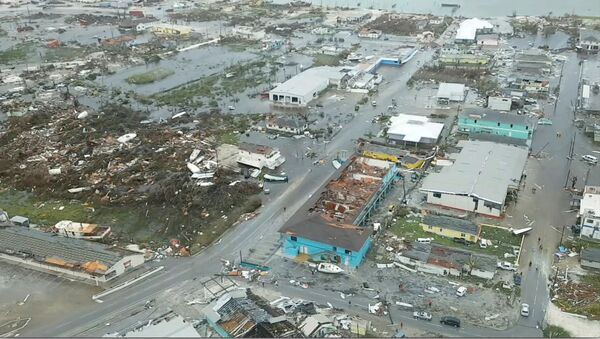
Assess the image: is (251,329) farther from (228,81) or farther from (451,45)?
(451,45)

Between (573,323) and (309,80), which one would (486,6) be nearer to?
(309,80)

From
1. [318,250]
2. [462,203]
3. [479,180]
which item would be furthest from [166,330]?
[479,180]

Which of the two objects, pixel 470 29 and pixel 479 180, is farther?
pixel 470 29

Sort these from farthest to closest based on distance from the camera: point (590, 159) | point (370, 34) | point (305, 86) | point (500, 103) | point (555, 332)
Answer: point (370, 34) < point (305, 86) < point (500, 103) < point (590, 159) < point (555, 332)

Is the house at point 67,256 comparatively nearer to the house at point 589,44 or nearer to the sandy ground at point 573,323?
the sandy ground at point 573,323

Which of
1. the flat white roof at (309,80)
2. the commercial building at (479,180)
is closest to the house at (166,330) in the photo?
the commercial building at (479,180)

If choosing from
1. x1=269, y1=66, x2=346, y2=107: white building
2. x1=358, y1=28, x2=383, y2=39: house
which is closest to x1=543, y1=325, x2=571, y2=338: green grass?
A: x1=269, y1=66, x2=346, y2=107: white building

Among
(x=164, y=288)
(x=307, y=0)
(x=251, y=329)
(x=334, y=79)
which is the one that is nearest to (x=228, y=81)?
(x=334, y=79)
